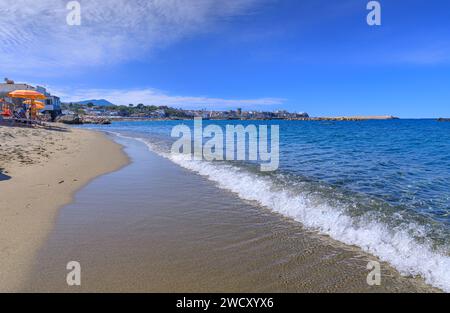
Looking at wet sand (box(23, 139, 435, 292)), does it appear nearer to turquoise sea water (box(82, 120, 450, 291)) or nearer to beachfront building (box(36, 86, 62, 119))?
turquoise sea water (box(82, 120, 450, 291))

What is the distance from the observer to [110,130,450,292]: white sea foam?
4.55 m

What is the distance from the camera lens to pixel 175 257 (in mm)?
4715

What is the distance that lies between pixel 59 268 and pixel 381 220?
6128mm

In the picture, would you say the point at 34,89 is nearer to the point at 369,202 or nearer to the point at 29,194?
the point at 29,194

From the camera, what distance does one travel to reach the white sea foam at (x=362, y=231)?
4555 mm

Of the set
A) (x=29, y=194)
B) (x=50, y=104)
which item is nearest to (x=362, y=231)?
(x=29, y=194)

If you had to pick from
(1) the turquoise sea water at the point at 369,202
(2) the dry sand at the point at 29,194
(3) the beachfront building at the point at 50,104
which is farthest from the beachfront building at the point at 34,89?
(1) the turquoise sea water at the point at 369,202

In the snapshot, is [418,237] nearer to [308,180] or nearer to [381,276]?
[381,276]

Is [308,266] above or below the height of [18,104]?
below

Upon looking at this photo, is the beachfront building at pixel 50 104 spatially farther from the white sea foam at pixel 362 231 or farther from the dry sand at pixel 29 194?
the white sea foam at pixel 362 231

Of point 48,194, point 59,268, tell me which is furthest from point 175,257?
point 48,194

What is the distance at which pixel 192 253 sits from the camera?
4883mm

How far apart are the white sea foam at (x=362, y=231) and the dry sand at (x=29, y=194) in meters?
5.00
